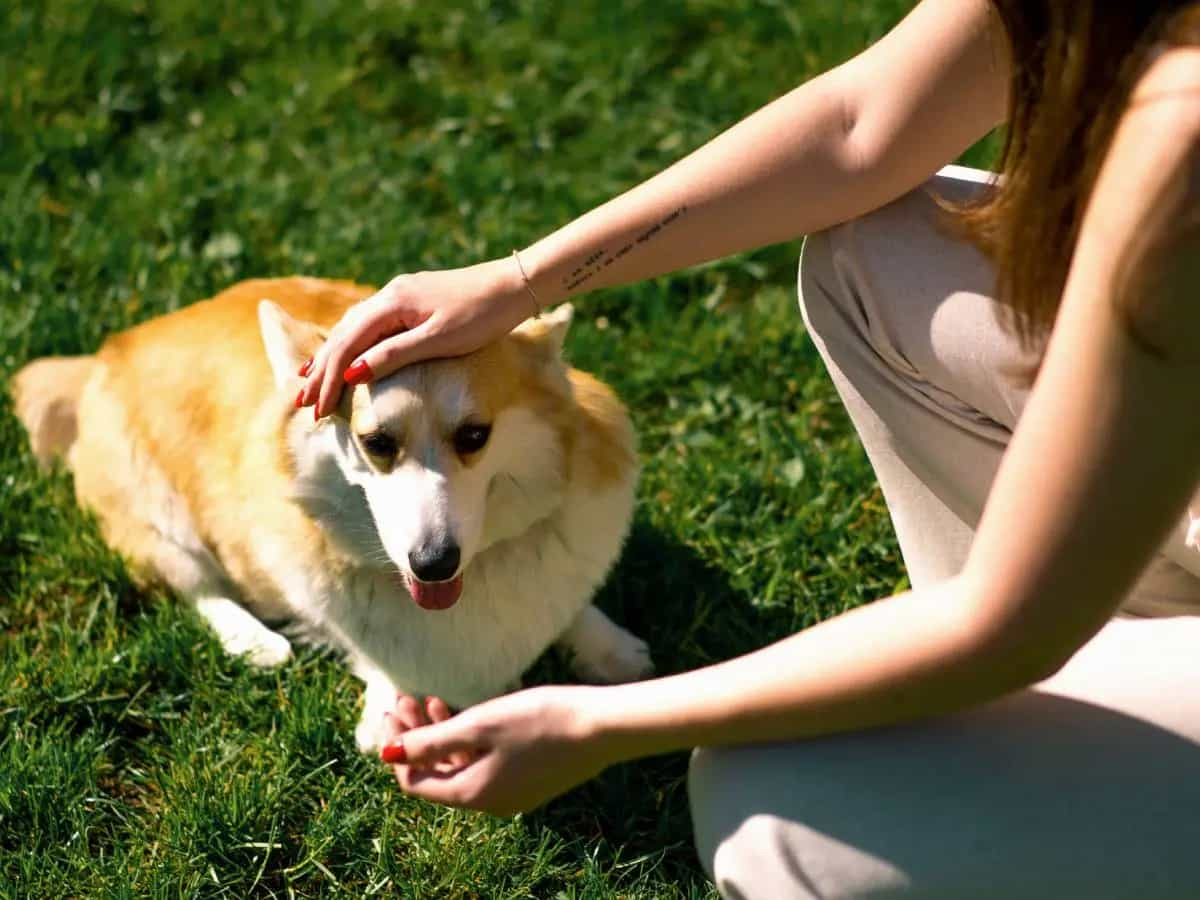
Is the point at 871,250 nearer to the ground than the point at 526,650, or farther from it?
farther from it

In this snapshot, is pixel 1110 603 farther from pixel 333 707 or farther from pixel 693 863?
pixel 333 707

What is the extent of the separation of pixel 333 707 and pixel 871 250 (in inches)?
49.6

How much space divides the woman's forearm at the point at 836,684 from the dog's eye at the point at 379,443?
29.9 inches

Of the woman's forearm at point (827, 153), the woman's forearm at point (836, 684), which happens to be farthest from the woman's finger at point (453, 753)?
the woman's forearm at point (827, 153)

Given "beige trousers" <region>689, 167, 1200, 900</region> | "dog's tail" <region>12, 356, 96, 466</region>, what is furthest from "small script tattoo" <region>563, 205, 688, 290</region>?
"dog's tail" <region>12, 356, 96, 466</region>

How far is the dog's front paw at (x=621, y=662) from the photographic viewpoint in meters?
2.57

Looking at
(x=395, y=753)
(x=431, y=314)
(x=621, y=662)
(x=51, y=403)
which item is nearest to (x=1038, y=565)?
(x=395, y=753)

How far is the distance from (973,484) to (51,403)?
6.91 ft

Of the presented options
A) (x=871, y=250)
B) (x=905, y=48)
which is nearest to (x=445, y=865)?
(x=871, y=250)

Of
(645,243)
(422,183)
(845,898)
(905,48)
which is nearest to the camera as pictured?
(845,898)

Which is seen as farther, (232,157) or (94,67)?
(94,67)

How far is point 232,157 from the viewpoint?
3885 mm

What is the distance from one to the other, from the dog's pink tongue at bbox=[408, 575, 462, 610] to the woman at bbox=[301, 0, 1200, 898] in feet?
1.48

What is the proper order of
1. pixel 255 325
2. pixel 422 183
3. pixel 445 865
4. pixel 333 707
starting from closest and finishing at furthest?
pixel 445 865 → pixel 333 707 → pixel 255 325 → pixel 422 183
